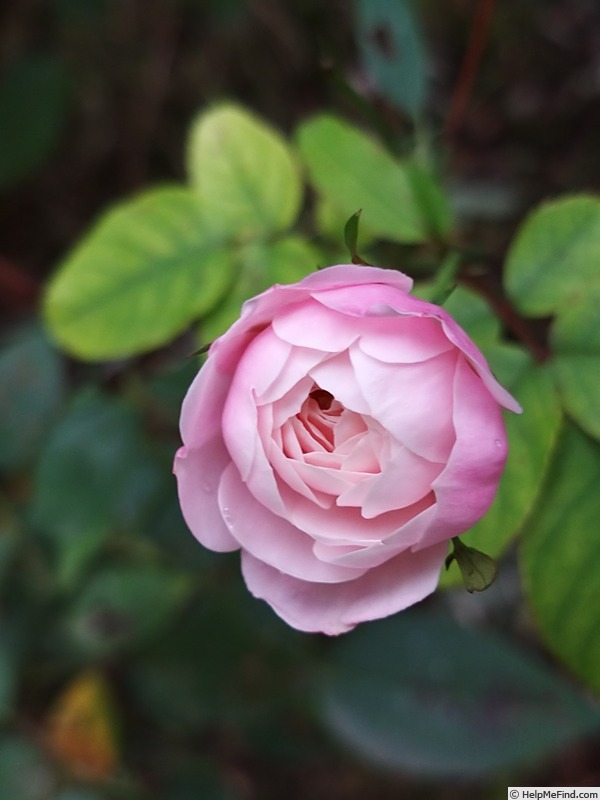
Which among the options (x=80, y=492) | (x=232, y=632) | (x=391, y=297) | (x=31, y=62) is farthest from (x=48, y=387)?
(x=391, y=297)

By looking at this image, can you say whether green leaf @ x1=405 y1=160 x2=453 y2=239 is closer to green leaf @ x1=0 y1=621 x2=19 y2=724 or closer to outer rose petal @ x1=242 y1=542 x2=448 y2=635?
outer rose petal @ x1=242 y1=542 x2=448 y2=635

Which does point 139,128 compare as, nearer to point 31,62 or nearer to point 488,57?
point 31,62

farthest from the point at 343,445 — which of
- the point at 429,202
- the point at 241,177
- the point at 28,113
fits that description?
the point at 28,113

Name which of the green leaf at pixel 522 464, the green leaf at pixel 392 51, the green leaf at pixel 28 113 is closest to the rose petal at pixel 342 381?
the green leaf at pixel 522 464

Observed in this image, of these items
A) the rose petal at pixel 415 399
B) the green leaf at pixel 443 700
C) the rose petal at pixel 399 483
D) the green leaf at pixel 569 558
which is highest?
the rose petal at pixel 415 399

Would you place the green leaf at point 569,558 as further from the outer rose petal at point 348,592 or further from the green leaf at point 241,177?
the green leaf at point 241,177

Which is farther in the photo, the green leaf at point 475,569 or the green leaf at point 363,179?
the green leaf at point 363,179
